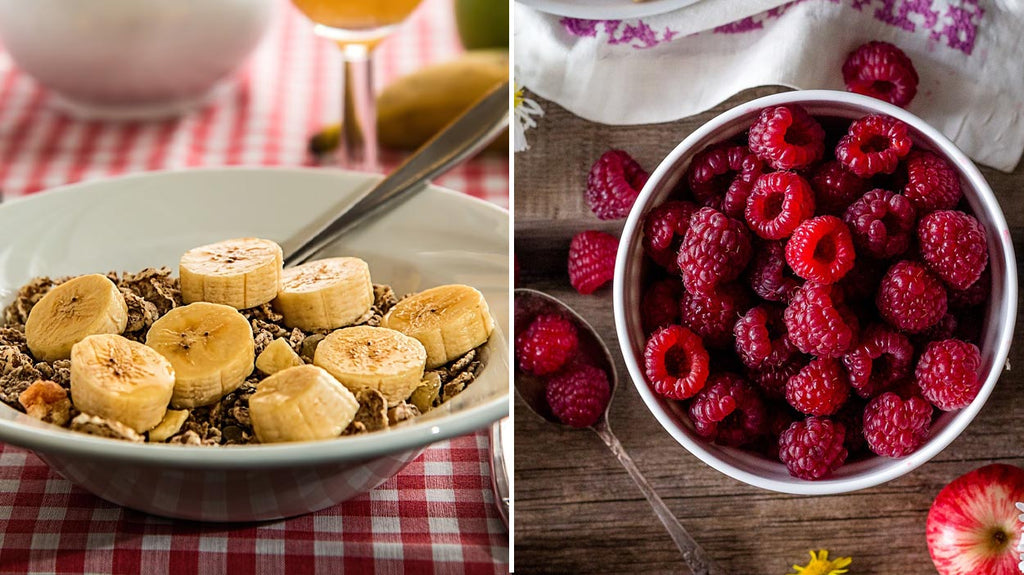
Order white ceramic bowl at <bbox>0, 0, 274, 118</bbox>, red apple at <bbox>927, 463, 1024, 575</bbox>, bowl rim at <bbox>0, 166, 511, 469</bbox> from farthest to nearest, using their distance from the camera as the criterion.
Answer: white ceramic bowl at <bbox>0, 0, 274, 118</bbox>, red apple at <bbox>927, 463, 1024, 575</bbox>, bowl rim at <bbox>0, 166, 511, 469</bbox>

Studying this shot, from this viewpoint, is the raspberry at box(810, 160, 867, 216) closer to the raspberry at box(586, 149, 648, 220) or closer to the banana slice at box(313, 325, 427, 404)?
the raspberry at box(586, 149, 648, 220)

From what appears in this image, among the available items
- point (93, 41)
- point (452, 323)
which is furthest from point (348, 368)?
point (93, 41)

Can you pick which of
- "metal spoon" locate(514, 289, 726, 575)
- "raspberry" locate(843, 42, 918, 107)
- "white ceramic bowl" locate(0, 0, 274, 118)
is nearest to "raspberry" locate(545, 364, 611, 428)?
"metal spoon" locate(514, 289, 726, 575)

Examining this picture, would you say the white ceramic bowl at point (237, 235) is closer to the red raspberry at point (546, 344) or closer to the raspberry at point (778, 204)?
the red raspberry at point (546, 344)

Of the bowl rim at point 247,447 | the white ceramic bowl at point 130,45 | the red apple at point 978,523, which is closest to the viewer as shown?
the bowl rim at point 247,447

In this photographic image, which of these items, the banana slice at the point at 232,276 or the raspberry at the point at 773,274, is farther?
the banana slice at the point at 232,276

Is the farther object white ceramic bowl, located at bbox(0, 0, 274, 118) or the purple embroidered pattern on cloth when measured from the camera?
white ceramic bowl, located at bbox(0, 0, 274, 118)

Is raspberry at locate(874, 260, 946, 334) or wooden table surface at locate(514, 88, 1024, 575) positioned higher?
raspberry at locate(874, 260, 946, 334)

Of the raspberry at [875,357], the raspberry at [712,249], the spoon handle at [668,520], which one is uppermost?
the raspberry at [712,249]

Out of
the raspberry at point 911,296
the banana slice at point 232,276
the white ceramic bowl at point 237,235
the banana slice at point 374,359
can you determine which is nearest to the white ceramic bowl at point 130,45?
the white ceramic bowl at point 237,235
